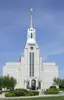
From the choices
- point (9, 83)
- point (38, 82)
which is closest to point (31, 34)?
point (38, 82)

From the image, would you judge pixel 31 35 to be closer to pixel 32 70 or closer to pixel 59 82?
pixel 32 70

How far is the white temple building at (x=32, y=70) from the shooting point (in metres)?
142

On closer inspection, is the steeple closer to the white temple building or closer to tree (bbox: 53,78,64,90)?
the white temple building

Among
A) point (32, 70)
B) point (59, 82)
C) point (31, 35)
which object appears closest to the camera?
point (59, 82)

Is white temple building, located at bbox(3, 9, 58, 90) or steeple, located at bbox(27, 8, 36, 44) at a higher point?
steeple, located at bbox(27, 8, 36, 44)

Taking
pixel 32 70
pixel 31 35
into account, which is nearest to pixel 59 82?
pixel 32 70

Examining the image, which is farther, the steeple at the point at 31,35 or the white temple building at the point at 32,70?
the steeple at the point at 31,35

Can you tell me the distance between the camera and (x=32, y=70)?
470 ft

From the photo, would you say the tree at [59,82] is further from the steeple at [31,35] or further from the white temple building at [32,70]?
the steeple at [31,35]

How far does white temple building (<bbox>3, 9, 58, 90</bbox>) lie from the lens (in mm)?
142500

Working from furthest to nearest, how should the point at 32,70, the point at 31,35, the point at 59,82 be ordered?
the point at 31,35, the point at 32,70, the point at 59,82

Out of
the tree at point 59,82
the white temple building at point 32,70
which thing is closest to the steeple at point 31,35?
the white temple building at point 32,70

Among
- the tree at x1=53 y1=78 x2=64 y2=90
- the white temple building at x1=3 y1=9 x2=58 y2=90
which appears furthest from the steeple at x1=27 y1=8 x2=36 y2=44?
the tree at x1=53 y1=78 x2=64 y2=90

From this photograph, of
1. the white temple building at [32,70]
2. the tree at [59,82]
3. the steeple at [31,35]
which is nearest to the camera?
the tree at [59,82]
